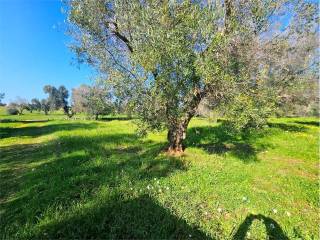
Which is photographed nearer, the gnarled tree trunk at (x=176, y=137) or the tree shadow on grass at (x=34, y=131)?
the gnarled tree trunk at (x=176, y=137)

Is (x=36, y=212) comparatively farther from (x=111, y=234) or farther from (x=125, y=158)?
(x=125, y=158)

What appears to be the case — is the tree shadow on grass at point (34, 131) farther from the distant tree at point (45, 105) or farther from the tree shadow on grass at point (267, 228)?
the distant tree at point (45, 105)

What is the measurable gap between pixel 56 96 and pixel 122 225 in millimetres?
150001

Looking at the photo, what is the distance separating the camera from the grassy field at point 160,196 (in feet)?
22.4

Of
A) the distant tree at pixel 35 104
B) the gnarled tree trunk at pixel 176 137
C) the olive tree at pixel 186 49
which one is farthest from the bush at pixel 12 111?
the gnarled tree trunk at pixel 176 137

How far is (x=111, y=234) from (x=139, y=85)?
281 inches

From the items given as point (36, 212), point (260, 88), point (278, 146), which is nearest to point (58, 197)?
point (36, 212)

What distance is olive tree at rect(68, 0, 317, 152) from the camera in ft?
36.7

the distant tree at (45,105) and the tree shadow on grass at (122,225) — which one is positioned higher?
the distant tree at (45,105)

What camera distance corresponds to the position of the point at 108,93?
530 inches

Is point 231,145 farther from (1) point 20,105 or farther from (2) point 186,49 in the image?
(1) point 20,105

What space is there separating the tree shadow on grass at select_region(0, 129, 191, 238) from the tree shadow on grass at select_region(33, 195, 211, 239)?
50 mm

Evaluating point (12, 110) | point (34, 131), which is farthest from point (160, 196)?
point (12, 110)

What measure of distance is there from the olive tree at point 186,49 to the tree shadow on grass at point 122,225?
17.9ft
